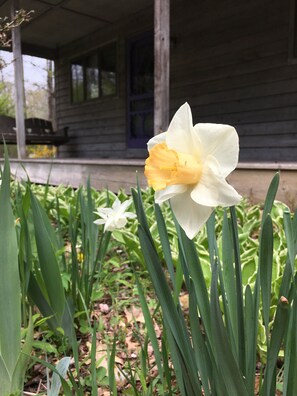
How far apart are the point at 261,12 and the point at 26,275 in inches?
185

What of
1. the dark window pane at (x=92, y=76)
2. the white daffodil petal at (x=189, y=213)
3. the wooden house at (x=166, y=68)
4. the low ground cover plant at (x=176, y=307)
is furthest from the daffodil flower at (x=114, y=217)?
the dark window pane at (x=92, y=76)

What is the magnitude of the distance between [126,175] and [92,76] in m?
4.42

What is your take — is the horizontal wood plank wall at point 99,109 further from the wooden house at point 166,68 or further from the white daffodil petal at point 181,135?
the white daffodil petal at point 181,135

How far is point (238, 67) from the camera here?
192 inches

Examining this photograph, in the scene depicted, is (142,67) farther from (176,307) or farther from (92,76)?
(176,307)

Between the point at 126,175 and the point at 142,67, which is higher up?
the point at 142,67

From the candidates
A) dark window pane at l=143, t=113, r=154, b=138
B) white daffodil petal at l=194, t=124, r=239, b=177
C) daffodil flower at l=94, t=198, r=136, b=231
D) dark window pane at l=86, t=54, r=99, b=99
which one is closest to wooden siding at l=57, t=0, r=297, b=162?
dark window pane at l=143, t=113, r=154, b=138

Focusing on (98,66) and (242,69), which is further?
(98,66)

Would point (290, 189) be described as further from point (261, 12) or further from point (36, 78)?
point (36, 78)

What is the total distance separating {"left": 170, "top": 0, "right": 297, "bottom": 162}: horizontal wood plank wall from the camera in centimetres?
443

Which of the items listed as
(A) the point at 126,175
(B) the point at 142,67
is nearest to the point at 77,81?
(B) the point at 142,67

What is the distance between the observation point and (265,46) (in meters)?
4.51

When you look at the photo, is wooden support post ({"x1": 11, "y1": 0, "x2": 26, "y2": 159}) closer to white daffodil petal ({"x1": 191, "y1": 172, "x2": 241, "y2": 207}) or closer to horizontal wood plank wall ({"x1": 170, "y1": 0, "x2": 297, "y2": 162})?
horizontal wood plank wall ({"x1": 170, "y1": 0, "x2": 297, "y2": 162})

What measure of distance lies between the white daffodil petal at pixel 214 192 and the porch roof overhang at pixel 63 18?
5.58 metres
